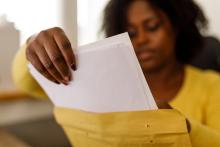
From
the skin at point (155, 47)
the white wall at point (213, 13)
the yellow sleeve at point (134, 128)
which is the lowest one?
the white wall at point (213, 13)

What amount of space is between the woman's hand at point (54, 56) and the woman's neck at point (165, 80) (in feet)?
1.75

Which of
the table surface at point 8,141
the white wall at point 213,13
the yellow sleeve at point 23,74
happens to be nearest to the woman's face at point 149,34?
the yellow sleeve at point 23,74

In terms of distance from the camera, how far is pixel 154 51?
1074 millimetres

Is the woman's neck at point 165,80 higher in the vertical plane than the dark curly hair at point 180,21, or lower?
lower

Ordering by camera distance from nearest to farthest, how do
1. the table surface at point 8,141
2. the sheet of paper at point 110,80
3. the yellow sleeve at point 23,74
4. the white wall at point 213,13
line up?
1. the sheet of paper at point 110,80
2. the yellow sleeve at point 23,74
3. the table surface at point 8,141
4. the white wall at point 213,13

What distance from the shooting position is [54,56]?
0.57 metres

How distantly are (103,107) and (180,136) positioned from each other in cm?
14

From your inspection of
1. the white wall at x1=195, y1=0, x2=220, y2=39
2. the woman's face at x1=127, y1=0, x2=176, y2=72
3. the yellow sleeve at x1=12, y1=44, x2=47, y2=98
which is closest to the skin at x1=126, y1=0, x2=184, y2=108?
the woman's face at x1=127, y1=0, x2=176, y2=72

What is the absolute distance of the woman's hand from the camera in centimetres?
58

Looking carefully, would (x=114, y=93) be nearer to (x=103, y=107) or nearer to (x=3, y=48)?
(x=103, y=107)

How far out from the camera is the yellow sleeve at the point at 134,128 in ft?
1.85

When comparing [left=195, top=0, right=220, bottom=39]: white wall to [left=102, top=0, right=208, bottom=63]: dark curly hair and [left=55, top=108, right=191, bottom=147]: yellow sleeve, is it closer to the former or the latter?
[left=102, top=0, right=208, bottom=63]: dark curly hair

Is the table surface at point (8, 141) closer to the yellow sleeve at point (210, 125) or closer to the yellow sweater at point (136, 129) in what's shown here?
the yellow sweater at point (136, 129)

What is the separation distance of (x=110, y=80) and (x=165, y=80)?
575 mm
